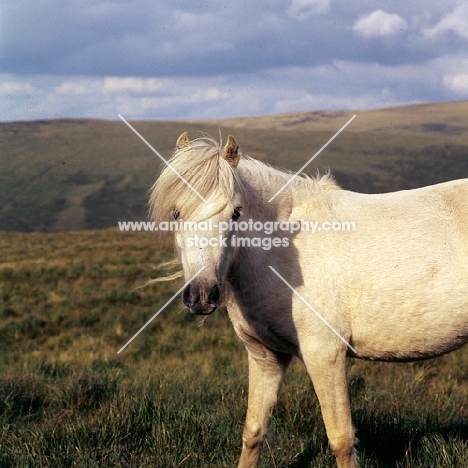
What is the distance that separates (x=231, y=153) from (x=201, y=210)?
1.63 feet

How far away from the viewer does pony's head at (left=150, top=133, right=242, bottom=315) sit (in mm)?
2934

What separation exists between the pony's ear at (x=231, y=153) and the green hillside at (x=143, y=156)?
152 feet

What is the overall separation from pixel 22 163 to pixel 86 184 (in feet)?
36.3

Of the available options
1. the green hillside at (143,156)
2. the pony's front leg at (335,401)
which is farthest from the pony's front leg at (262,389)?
the green hillside at (143,156)

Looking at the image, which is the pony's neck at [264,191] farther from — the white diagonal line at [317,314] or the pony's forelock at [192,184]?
the white diagonal line at [317,314]

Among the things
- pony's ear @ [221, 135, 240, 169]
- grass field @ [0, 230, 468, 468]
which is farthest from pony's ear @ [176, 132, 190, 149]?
grass field @ [0, 230, 468, 468]

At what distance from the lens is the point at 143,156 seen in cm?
10169

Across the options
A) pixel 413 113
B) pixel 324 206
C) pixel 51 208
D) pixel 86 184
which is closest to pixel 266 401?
pixel 324 206

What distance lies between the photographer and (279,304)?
3.47 metres

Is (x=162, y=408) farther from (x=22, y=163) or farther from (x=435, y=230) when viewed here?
(x=22, y=163)

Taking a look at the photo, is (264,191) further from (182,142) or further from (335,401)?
(335,401)

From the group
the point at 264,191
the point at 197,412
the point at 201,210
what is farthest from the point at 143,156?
the point at 201,210

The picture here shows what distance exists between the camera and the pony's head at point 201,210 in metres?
2.93

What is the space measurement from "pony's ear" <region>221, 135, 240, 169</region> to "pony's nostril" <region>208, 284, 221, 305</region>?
894 mm
